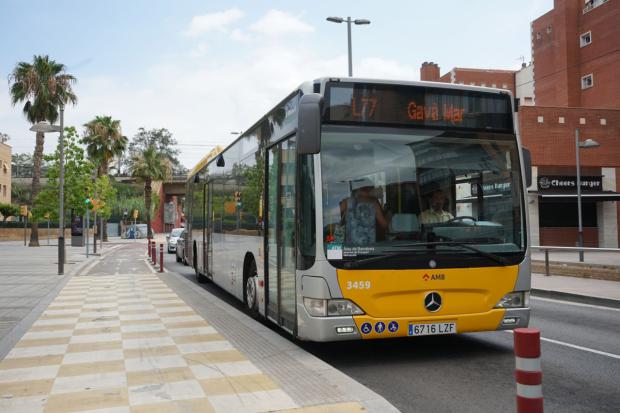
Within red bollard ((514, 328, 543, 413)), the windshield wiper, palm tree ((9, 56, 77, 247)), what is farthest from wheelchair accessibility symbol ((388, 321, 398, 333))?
palm tree ((9, 56, 77, 247))

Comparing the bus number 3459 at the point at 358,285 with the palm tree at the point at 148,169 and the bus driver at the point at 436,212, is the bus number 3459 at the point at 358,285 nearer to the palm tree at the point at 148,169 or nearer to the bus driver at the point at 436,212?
the bus driver at the point at 436,212

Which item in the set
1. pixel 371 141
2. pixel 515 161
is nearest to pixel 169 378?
pixel 371 141

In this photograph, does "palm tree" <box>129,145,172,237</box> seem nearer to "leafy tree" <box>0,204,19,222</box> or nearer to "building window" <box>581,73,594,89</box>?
"leafy tree" <box>0,204,19,222</box>

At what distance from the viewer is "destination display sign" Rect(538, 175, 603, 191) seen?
3256 cm

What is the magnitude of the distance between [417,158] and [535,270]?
13.8m

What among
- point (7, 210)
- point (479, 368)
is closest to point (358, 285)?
point (479, 368)

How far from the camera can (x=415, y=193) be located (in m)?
6.26

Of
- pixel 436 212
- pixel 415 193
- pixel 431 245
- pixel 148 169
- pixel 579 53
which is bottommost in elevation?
pixel 431 245

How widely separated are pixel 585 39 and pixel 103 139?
122 feet

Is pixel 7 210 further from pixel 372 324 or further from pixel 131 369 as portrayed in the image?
pixel 372 324

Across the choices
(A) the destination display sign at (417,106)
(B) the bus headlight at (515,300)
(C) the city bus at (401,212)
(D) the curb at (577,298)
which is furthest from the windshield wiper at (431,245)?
(D) the curb at (577,298)

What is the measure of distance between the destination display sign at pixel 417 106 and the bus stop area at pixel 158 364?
2.62m

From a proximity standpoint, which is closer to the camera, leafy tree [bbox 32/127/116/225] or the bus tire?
the bus tire

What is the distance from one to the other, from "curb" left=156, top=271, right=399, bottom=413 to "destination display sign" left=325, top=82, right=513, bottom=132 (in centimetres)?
251
